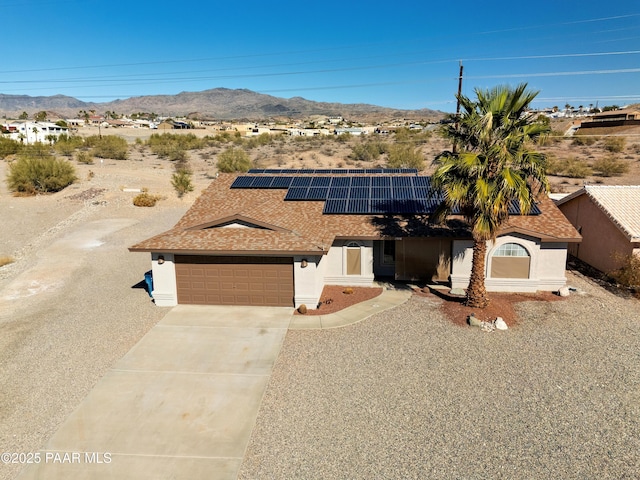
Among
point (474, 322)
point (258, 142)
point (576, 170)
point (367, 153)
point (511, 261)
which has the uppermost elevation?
point (258, 142)

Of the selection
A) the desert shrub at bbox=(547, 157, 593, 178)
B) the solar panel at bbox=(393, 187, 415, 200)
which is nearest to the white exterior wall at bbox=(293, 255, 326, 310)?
the solar panel at bbox=(393, 187, 415, 200)

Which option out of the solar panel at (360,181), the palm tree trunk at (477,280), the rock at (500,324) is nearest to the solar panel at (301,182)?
the solar panel at (360,181)

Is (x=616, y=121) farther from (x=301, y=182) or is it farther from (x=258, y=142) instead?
(x=301, y=182)

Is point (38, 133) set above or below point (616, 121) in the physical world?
below

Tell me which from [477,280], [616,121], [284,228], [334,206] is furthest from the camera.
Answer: [616,121]

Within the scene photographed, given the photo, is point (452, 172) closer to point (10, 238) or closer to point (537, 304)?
point (537, 304)

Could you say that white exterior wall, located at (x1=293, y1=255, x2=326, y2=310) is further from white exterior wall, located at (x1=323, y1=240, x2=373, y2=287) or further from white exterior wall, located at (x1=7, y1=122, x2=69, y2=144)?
white exterior wall, located at (x1=7, y1=122, x2=69, y2=144)

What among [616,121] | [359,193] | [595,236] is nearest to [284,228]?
[359,193]
